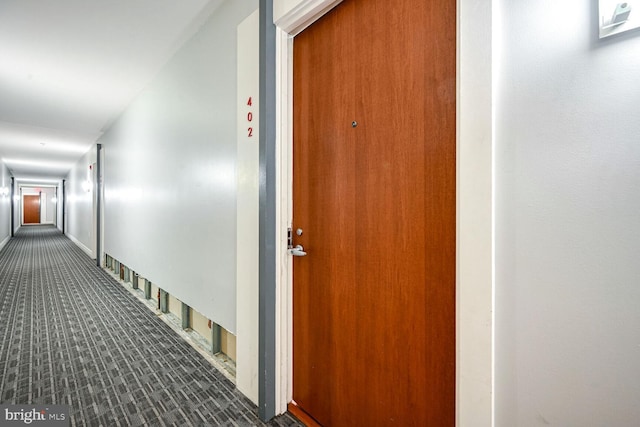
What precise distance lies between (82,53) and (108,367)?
286cm

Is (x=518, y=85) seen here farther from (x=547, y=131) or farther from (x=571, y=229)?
(x=571, y=229)

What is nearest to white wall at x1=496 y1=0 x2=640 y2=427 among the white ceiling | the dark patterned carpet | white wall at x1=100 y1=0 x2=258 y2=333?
the dark patterned carpet

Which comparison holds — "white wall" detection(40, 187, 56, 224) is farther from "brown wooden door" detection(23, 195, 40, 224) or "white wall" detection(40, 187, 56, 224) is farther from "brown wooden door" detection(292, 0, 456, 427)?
"brown wooden door" detection(292, 0, 456, 427)

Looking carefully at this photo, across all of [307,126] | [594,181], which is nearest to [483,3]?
[594,181]

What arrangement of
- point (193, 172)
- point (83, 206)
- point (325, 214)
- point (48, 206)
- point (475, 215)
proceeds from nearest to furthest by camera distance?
point (475, 215) < point (325, 214) < point (193, 172) < point (83, 206) < point (48, 206)

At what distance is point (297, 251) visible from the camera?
57.9 inches

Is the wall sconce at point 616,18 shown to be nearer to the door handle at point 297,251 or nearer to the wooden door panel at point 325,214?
the wooden door panel at point 325,214

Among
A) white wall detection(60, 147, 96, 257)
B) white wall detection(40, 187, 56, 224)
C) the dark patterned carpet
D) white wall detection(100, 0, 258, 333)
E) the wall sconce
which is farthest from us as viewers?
white wall detection(40, 187, 56, 224)

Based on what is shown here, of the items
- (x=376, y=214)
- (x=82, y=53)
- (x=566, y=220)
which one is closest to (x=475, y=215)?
(x=566, y=220)

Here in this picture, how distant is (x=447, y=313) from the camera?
3.06ft

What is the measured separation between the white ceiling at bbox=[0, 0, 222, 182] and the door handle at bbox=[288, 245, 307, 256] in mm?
1908

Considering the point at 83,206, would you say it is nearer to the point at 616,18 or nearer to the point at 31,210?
the point at 616,18

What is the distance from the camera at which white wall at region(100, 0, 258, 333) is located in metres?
1.93

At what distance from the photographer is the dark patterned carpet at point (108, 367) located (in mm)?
1561
